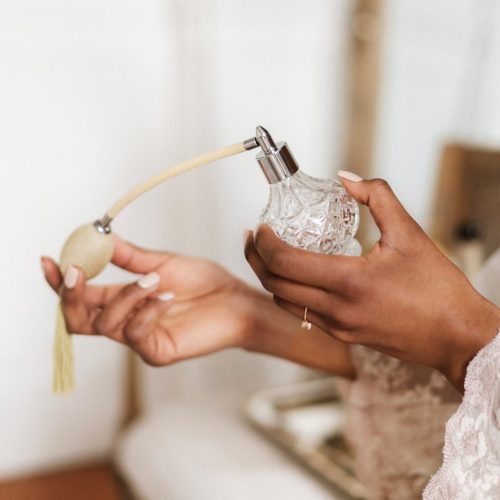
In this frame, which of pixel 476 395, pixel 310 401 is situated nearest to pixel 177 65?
pixel 310 401

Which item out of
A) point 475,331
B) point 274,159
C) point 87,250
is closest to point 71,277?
point 87,250

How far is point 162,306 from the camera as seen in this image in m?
0.74

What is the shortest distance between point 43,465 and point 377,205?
1.43 meters

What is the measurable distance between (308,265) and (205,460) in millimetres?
590

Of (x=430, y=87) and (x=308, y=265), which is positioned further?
(x=430, y=87)

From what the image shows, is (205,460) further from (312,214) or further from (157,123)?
(157,123)

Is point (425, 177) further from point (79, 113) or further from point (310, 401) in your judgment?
point (79, 113)

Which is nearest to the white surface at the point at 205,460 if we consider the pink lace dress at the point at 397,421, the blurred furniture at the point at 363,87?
the pink lace dress at the point at 397,421

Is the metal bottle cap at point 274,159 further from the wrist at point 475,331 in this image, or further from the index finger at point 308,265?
the wrist at point 475,331

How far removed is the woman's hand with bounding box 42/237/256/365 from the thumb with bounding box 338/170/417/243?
0.26 m

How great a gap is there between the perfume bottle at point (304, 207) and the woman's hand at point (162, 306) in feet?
0.65

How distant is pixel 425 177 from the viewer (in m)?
1.62

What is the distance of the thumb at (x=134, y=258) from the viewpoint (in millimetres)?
777

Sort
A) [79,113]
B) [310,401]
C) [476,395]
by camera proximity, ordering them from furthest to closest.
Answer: [79,113] < [310,401] < [476,395]
